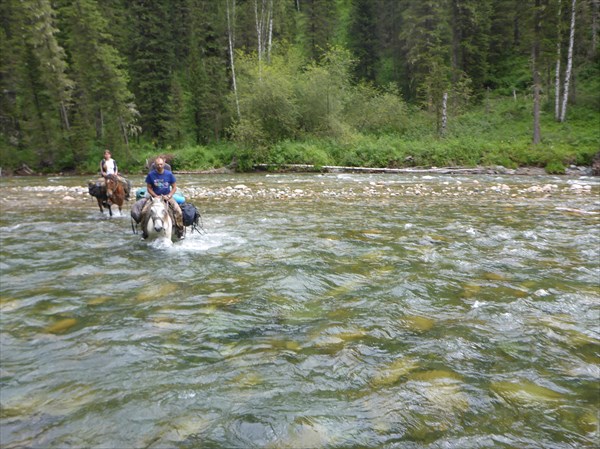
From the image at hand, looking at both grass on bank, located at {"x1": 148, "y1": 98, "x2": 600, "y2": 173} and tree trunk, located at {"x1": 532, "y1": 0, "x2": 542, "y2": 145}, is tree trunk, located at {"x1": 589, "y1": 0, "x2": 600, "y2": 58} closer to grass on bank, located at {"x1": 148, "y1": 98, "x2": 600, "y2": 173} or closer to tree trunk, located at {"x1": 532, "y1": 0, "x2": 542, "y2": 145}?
grass on bank, located at {"x1": 148, "y1": 98, "x2": 600, "y2": 173}

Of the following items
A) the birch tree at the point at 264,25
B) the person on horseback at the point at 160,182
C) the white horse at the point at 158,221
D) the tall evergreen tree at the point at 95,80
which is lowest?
the white horse at the point at 158,221

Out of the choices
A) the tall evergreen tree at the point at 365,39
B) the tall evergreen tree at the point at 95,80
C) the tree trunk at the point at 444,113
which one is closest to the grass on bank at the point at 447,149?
the tree trunk at the point at 444,113

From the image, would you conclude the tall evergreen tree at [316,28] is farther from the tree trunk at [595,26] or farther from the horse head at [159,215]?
the horse head at [159,215]

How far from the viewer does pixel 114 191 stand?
14047mm

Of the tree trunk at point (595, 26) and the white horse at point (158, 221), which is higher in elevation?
the tree trunk at point (595, 26)

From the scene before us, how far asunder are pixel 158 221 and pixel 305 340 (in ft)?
17.8

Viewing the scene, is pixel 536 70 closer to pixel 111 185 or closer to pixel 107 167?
pixel 107 167

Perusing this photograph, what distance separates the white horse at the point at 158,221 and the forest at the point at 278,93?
71.5 ft

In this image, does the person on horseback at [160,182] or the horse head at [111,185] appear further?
the horse head at [111,185]

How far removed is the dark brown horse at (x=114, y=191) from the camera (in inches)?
550

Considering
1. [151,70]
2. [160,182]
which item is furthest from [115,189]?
[151,70]

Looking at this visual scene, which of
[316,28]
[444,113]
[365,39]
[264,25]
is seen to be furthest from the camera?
[365,39]

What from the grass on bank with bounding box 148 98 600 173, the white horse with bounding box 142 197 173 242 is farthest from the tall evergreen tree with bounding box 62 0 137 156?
the white horse with bounding box 142 197 173 242

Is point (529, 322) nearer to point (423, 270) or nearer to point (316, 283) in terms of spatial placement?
point (423, 270)
